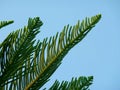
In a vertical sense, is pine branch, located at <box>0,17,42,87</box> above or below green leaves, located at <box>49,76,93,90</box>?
above

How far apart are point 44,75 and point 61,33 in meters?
0.19

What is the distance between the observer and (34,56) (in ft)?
3.60

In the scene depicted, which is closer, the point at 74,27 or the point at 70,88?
the point at 74,27

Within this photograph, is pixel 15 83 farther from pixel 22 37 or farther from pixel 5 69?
pixel 22 37

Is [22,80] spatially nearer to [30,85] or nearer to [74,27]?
[30,85]

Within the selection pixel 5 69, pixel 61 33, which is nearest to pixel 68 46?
pixel 61 33

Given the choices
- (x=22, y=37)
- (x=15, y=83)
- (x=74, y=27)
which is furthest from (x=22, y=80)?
(x=74, y=27)

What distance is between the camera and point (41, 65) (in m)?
1.08

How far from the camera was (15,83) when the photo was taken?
43.1 inches

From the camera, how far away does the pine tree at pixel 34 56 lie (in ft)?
3.27

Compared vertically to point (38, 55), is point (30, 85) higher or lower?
lower

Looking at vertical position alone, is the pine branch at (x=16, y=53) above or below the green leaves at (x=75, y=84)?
above

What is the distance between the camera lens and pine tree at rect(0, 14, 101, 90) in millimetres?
998

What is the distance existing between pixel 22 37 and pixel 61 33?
0.51 ft
